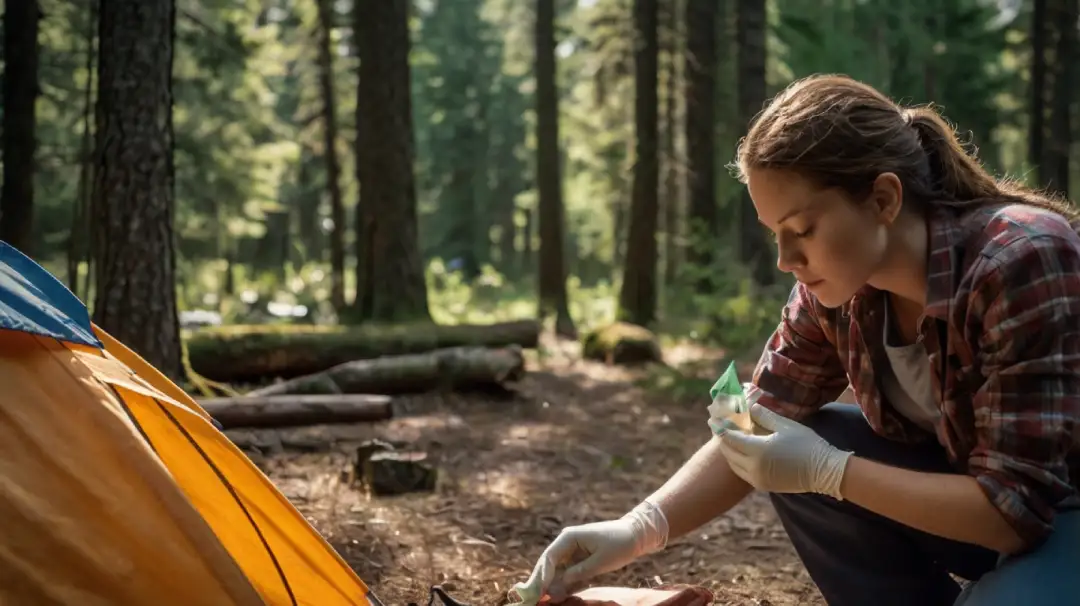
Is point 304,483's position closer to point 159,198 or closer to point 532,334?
point 159,198

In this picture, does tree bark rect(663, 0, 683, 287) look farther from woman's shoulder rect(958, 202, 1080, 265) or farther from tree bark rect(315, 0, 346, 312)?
woman's shoulder rect(958, 202, 1080, 265)

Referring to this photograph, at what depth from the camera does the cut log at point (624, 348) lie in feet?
31.5

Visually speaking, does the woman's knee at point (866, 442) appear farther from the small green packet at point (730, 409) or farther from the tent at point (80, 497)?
the tent at point (80, 497)

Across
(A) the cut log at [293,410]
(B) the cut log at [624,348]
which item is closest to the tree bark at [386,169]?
(B) the cut log at [624,348]

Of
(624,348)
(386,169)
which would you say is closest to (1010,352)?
(624,348)

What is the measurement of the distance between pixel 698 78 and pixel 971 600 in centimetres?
1151

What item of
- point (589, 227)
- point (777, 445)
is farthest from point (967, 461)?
point (589, 227)

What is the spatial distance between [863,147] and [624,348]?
7637mm

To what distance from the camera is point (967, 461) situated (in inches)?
86.1

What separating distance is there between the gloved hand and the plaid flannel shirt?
2.62 feet

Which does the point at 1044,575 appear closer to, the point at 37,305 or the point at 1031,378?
the point at 1031,378

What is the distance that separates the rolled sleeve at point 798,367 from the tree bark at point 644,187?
9.23 metres

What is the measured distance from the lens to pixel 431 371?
7.15 m

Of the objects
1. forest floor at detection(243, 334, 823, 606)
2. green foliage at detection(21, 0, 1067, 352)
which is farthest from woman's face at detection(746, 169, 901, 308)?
forest floor at detection(243, 334, 823, 606)
